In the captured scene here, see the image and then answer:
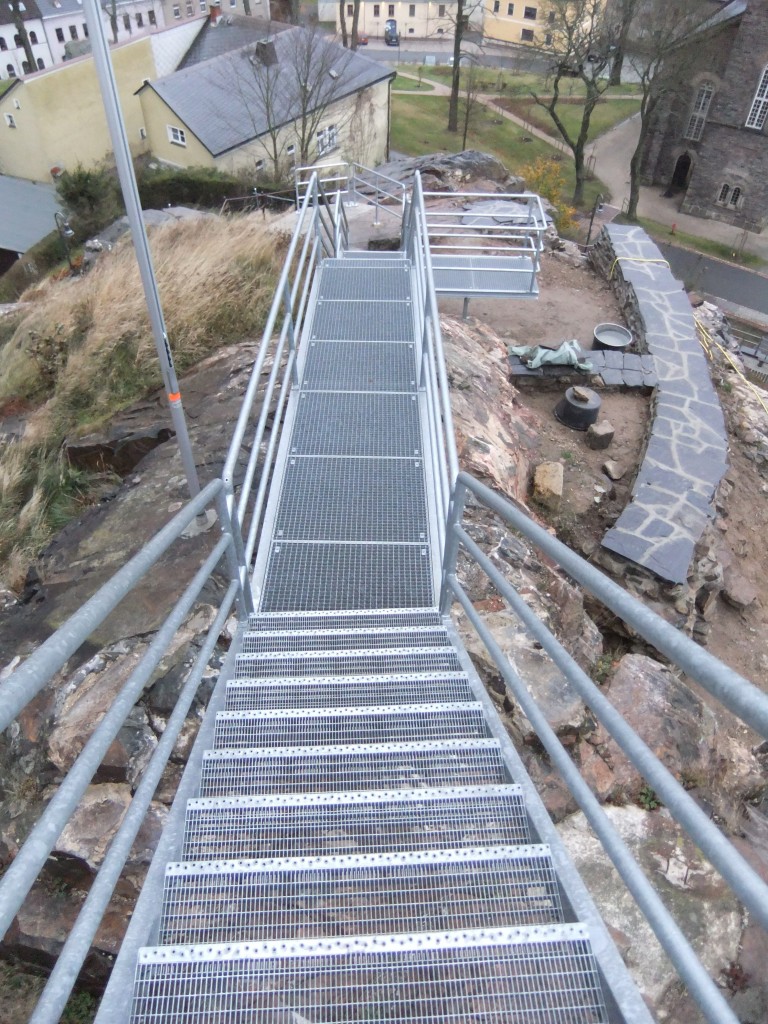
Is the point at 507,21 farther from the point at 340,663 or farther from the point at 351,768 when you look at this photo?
the point at 351,768

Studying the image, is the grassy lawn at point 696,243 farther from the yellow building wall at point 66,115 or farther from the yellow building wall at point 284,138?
the yellow building wall at point 66,115

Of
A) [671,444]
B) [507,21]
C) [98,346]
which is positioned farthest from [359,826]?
[507,21]

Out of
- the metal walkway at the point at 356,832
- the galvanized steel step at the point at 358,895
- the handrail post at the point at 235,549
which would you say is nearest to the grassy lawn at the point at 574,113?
the metal walkway at the point at 356,832

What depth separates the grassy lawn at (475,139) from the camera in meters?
32.8

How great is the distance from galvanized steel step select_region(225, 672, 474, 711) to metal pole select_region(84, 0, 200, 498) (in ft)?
7.20

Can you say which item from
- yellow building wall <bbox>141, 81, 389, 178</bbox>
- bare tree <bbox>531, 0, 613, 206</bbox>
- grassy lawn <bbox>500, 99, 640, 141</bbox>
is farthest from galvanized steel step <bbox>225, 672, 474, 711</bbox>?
grassy lawn <bbox>500, 99, 640, 141</bbox>

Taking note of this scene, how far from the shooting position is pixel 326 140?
86.8 feet

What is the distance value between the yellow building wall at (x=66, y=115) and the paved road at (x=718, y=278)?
21.8 meters

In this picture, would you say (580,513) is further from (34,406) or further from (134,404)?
(34,406)

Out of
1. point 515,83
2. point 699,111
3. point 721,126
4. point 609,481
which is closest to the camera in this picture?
point 609,481

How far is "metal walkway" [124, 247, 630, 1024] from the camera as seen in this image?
1.81 meters

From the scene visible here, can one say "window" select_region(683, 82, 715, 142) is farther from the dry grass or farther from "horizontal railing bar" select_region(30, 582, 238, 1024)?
"horizontal railing bar" select_region(30, 582, 238, 1024)

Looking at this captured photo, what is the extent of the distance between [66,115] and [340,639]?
31.2 m

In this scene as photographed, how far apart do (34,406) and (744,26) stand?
29877 mm
